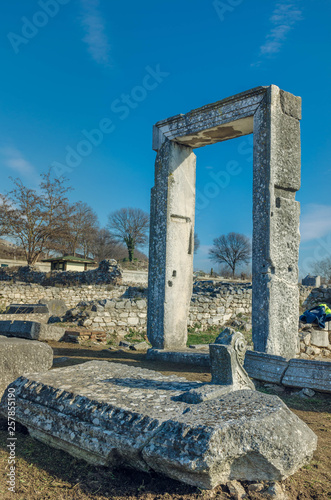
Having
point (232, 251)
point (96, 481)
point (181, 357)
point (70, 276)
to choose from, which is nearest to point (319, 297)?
point (181, 357)

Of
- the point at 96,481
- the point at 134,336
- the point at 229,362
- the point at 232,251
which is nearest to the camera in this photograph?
the point at 96,481

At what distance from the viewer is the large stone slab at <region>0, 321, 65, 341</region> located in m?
8.88

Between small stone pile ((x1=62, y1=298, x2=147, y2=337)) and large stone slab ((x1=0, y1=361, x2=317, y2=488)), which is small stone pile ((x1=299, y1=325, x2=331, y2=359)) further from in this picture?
small stone pile ((x1=62, y1=298, x2=147, y2=337))

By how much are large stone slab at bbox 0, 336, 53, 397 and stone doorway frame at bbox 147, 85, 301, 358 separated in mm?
3155

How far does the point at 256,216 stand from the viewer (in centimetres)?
617

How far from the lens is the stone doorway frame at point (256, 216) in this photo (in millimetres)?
5957

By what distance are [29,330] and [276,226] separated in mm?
6012

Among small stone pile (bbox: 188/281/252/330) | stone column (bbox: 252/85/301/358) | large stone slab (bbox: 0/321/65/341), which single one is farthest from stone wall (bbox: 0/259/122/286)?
stone column (bbox: 252/85/301/358)

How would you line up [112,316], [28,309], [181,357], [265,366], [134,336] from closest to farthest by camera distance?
[265,366]
[181,357]
[134,336]
[112,316]
[28,309]

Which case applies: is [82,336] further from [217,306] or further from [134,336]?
[217,306]

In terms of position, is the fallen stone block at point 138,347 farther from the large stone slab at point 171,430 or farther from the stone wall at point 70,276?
the stone wall at point 70,276

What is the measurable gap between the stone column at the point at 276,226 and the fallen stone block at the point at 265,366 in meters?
0.25

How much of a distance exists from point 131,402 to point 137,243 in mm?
45536

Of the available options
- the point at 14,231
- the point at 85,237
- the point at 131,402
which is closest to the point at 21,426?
the point at 131,402
